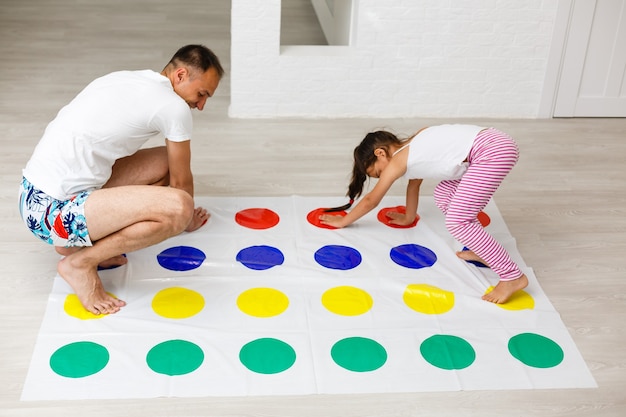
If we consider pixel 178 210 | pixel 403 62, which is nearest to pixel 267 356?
pixel 178 210

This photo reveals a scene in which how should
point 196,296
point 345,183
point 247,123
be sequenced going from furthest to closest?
point 247,123 < point 345,183 < point 196,296

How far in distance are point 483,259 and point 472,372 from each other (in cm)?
49

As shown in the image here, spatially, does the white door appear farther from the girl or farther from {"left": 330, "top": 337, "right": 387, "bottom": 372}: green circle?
{"left": 330, "top": 337, "right": 387, "bottom": 372}: green circle

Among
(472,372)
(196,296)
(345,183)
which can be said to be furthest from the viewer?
(345,183)

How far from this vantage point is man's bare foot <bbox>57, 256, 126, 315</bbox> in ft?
7.96

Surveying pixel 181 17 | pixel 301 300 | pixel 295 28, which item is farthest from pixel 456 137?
pixel 181 17

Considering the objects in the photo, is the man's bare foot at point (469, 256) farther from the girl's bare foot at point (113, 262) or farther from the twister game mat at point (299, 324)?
the girl's bare foot at point (113, 262)

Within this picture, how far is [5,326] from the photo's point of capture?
2.37 metres

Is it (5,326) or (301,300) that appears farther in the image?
(301,300)

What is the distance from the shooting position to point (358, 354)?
7.59ft

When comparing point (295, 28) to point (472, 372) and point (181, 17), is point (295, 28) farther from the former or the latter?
point (472, 372)

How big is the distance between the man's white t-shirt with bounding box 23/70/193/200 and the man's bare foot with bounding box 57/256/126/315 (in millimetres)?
239

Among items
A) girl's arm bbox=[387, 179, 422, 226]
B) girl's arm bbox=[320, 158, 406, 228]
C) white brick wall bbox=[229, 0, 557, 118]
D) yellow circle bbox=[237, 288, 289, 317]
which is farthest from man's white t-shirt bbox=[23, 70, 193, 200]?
white brick wall bbox=[229, 0, 557, 118]

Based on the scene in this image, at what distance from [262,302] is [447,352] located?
617 millimetres
